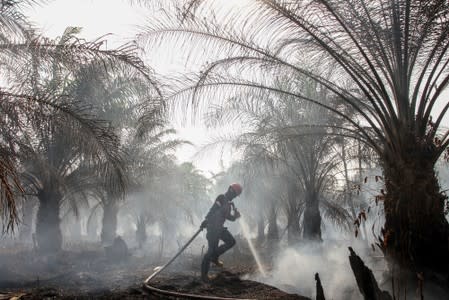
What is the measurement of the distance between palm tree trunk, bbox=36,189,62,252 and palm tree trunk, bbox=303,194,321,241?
800 cm

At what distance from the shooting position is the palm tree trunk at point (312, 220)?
12344 mm

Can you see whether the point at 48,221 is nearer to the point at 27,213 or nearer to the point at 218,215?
the point at 218,215

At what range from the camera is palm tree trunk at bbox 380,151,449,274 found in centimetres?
529

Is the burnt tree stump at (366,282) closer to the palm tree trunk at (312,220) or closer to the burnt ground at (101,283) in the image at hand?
the burnt ground at (101,283)

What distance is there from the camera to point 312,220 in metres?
A: 12.4

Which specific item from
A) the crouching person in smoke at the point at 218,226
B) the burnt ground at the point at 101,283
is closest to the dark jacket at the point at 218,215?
the crouching person in smoke at the point at 218,226

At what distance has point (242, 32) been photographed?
6.33m

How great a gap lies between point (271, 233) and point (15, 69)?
1588cm

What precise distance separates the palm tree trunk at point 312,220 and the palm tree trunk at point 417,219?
6.70 metres

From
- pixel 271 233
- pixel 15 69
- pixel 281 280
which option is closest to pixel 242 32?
pixel 15 69

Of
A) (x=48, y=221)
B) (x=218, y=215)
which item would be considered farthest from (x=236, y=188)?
(x=48, y=221)

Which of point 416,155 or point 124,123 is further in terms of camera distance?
point 124,123

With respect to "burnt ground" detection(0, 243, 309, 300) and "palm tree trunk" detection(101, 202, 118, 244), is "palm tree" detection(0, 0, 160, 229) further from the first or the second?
"palm tree trunk" detection(101, 202, 118, 244)

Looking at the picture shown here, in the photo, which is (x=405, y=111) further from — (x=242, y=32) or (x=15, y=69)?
(x=15, y=69)
